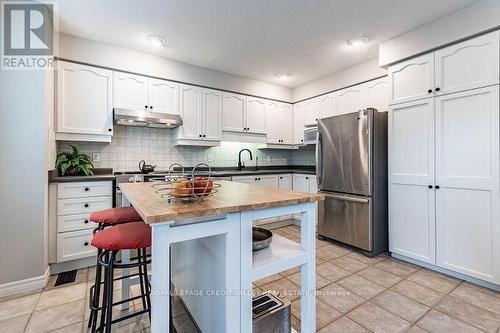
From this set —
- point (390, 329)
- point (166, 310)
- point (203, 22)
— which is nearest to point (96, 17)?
point (203, 22)

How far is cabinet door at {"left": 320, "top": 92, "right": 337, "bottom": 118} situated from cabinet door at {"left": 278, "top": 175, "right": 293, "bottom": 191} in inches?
46.0

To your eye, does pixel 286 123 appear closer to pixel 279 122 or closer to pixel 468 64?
pixel 279 122

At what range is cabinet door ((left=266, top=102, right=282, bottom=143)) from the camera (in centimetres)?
419

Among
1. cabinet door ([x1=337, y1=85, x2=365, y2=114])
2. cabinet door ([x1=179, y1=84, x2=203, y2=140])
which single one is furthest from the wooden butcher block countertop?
cabinet door ([x1=337, y1=85, x2=365, y2=114])

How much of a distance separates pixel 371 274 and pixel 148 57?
3570 mm

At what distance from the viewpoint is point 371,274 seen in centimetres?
233

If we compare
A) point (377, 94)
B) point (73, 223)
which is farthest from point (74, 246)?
point (377, 94)

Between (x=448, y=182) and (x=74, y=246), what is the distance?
3701mm

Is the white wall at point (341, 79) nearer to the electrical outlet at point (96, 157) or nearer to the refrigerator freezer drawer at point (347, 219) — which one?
the refrigerator freezer drawer at point (347, 219)

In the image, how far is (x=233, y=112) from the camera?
3783mm

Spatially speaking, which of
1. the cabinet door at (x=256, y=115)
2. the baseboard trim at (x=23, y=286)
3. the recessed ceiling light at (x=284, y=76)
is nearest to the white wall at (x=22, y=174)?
the baseboard trim at (x=23, y=286)

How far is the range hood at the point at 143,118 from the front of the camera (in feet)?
9.12

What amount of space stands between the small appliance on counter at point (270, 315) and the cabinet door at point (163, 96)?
2.62 meters

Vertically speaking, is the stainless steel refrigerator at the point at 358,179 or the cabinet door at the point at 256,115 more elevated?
the cabinet door at the point at 256,115
